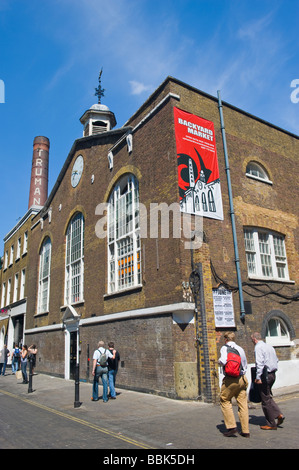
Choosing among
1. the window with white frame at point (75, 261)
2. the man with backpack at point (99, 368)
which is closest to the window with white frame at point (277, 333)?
the man with backpack at point (99, 368)

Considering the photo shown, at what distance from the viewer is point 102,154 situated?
17.2 metres

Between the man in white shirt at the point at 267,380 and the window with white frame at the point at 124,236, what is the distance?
6.72m

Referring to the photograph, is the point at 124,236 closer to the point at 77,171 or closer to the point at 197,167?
the point at 197,167

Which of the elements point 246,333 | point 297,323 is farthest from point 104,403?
point 297,323

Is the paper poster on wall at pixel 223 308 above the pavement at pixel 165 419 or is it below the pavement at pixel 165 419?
above

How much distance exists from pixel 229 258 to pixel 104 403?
19.1 ft

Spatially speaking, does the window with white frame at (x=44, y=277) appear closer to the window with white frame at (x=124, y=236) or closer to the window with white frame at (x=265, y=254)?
the window with white frame at (x=124, y=236)

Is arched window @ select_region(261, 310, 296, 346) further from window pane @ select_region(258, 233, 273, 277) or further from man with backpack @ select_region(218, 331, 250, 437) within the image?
man with backpack @ select_region(218, 331, 250, 437)

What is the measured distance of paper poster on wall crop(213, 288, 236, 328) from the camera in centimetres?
1091

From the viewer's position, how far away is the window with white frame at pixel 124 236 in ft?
44.7

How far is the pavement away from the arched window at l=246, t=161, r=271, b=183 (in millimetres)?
7819

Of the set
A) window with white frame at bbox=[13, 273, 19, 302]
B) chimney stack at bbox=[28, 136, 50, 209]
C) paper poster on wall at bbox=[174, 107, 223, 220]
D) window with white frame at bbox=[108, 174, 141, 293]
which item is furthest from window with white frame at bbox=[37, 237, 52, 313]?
paper poster on wall at bbox=[174, 107, 223, 220]

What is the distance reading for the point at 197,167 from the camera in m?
12.2

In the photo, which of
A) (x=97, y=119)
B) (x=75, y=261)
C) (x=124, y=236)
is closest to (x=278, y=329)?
(x=124, y=236)
